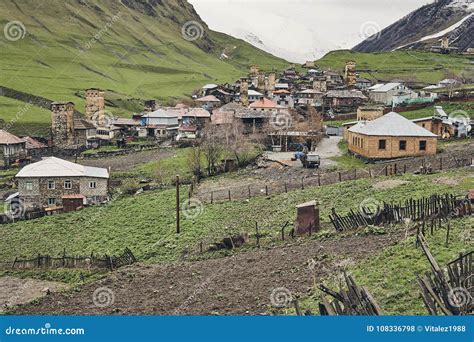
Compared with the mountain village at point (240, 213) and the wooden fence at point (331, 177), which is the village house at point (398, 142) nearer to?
the mountain village at point (240, 213)

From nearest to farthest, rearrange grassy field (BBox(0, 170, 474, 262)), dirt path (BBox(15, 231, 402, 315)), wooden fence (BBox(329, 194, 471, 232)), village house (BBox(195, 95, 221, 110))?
dirt path (BBox(15, 231, 402, 315)), wooden fence (BBox(329, 194, 471, 232)), grassy field (BBox(0, 170, 474, 262)), village house (BBox(195, 95, 221, 110))

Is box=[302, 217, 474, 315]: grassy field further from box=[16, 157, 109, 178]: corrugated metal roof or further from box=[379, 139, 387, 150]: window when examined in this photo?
box=[16, 157, 109, 178]: corrugated metal roof

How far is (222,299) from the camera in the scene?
1697 cm

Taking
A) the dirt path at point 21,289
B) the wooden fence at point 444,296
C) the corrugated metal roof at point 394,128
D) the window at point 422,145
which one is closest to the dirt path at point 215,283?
the dirt path at point 21,289

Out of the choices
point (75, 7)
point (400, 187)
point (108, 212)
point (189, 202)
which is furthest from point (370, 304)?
point (75, 7)

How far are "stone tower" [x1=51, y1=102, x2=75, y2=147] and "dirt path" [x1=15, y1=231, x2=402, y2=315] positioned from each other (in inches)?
2005

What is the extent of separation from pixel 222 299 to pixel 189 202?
17954mm

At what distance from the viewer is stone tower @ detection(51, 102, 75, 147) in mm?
70938

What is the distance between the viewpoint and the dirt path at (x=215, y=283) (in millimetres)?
16781

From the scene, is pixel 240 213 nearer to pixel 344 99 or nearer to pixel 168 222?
pixel 168 222

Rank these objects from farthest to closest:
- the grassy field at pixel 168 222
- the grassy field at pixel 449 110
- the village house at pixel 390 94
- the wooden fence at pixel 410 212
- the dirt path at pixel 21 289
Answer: the village house at pixel 390 94, the grassy field at pixel 449 110, the grassy field at pixel 168 222, the dirt path at pixel 21 289, the wooden fence at pixel 410 212

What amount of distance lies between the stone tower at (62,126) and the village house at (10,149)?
7.35 m

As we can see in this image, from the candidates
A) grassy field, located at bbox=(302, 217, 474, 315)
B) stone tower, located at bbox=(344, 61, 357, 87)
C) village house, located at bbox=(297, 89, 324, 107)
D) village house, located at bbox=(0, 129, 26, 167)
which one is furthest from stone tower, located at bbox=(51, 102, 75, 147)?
grassy field, located at bbox=(302, 217, 474, 315)

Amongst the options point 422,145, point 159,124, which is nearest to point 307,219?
point 422,145
